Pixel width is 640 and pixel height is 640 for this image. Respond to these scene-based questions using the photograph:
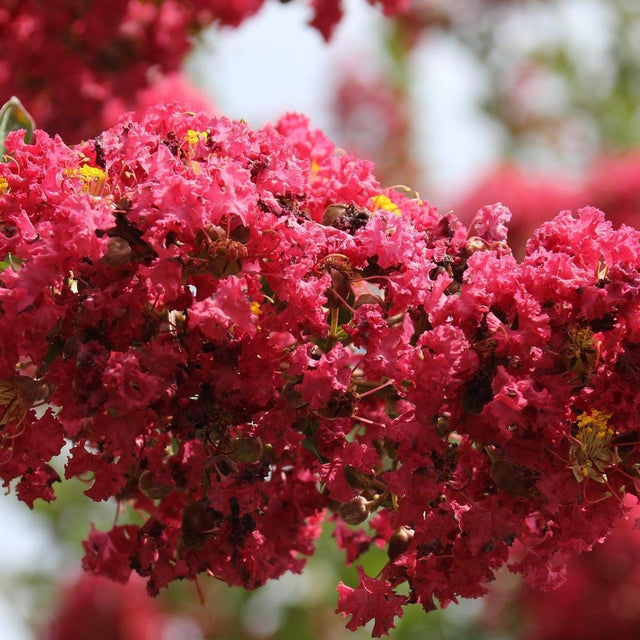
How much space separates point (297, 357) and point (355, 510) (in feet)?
1.08

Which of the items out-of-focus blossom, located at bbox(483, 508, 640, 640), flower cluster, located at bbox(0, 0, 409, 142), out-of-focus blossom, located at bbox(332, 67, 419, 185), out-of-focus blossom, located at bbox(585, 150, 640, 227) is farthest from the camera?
out-of-focus blossom, located at bbox(332, 67, 419, 185)

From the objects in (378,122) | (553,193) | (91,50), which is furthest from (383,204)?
(378,122)

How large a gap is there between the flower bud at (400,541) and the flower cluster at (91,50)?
6.40 ft

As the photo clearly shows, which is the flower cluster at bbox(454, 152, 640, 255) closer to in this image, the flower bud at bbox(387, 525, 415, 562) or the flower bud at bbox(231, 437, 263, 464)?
the flower bud at bbox(387, 525, 415, 562)

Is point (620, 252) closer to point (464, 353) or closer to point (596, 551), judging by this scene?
point (464, 353)

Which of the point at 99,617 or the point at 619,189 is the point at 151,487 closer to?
the point at 99,617

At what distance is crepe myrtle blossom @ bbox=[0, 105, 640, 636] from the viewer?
1.60m

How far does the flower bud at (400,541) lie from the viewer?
182 centimetres

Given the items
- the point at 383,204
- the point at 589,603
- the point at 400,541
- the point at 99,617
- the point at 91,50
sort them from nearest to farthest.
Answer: the point at 400,541
the point at 383,204
the point at 91,50
the point at 589,603
the point at 99,617

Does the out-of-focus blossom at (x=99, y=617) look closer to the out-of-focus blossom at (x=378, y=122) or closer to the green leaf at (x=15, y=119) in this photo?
the out-of-focus blossom at (x=378, y=122)

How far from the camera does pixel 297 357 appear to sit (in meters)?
1.66

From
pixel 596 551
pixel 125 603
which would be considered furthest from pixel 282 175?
pixel 125 603

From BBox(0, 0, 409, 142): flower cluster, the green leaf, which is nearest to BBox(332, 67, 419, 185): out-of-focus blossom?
BBox(0, 0, 409, 142): flower cluster

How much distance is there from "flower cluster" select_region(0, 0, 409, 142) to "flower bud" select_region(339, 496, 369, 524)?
1898mm
